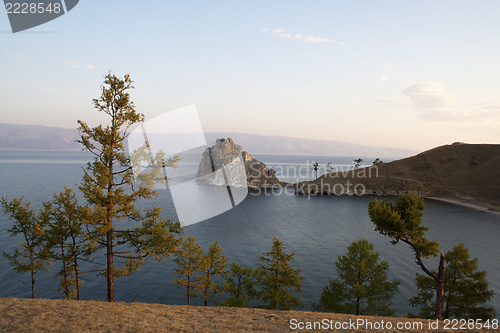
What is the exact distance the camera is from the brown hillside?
102294 millimetres

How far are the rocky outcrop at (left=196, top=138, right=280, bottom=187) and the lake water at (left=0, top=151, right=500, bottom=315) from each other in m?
36.3

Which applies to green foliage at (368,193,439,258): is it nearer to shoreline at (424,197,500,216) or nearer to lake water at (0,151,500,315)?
lake water at (0,151,500,315)

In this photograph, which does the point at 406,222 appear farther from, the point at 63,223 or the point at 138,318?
the point at 63,223

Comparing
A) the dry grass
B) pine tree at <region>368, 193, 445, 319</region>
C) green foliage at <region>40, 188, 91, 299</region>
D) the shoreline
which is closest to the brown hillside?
the shoreline

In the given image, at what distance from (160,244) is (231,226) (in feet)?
137

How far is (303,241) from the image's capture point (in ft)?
153

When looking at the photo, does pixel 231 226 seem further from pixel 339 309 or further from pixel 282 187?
pixel 282 187

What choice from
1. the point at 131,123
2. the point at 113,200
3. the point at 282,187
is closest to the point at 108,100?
the point at 131,123

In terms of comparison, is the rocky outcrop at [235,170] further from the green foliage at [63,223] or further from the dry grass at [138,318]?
the dry grass at [138,318]

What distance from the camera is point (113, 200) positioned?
13.1 meters

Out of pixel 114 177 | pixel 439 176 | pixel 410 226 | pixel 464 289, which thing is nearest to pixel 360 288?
pixel 464 289

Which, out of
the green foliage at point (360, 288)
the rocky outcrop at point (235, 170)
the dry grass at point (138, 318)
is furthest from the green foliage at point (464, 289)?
the rocky outcrop at point (235, 170)

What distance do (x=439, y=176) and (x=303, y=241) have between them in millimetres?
104584

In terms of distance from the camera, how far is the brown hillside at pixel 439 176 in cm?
10229
